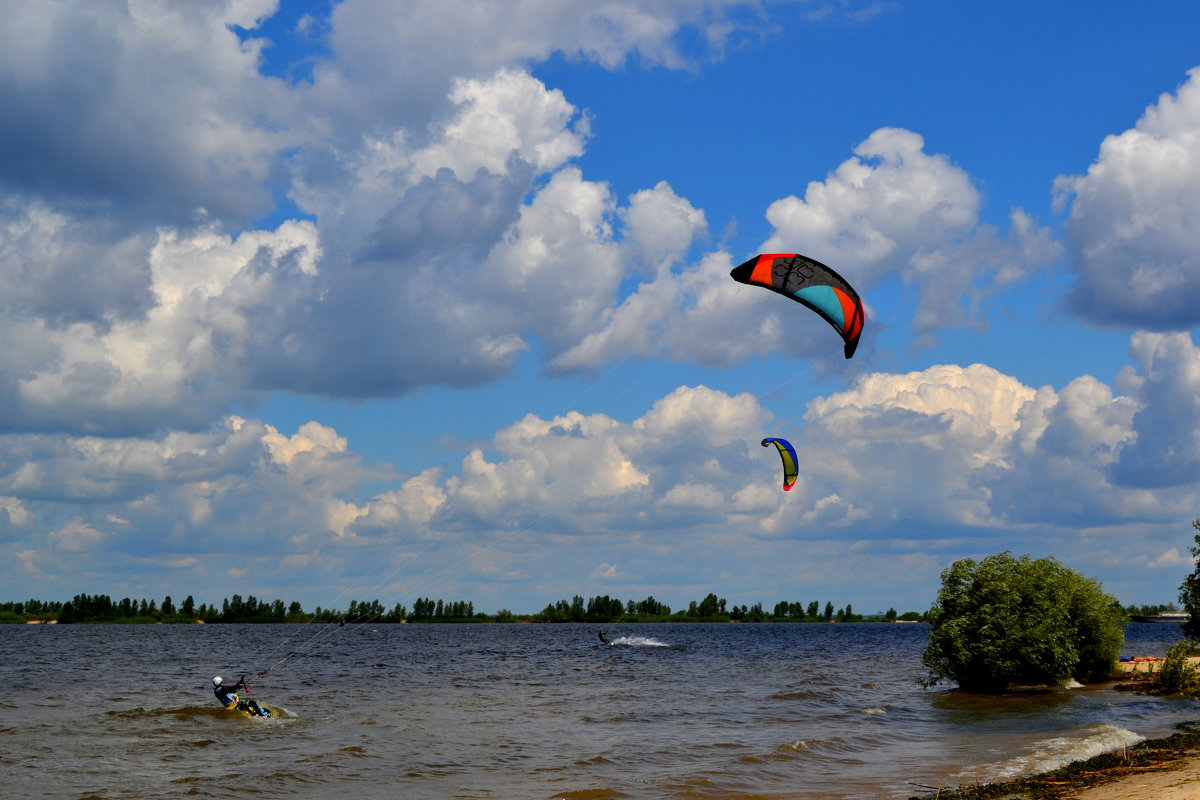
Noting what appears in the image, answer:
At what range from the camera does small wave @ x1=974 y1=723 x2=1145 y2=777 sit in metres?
Result: 20.9

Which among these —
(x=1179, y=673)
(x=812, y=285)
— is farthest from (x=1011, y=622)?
(x=812, y=285)

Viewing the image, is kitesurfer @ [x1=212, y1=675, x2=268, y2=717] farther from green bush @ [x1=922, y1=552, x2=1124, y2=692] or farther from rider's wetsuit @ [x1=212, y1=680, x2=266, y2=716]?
green bush @ [x1=922, y1=552, x2=1124, y2=692]

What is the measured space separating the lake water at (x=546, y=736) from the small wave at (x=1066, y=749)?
0.08 meters

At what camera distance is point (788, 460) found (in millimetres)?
36625

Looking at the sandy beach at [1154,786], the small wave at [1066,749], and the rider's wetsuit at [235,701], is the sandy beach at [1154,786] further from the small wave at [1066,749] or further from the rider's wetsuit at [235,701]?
the rider's wetsuit at [235,701]

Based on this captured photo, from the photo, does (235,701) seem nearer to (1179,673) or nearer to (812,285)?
(812,285)

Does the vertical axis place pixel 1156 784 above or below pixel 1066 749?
above

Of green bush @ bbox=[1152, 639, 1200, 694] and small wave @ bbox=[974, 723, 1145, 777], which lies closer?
small wave @ bbox=[974, 723, 1145, 777]

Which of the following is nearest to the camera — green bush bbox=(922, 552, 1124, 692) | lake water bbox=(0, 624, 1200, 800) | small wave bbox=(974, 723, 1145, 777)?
small wave bbox=(974, 723, 1145, 777)

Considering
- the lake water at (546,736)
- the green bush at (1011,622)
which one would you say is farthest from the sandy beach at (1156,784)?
the green bush at (1011,622)

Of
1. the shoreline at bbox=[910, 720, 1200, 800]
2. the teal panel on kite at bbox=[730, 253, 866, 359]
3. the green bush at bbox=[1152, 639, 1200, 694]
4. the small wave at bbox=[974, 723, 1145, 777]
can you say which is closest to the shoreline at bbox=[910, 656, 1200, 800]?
the shoreline at bbox=[910, 720, 1200, 800]

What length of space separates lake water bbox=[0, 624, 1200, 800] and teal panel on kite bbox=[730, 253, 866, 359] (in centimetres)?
998

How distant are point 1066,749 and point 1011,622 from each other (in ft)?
40.7

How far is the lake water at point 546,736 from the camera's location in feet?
70.4
